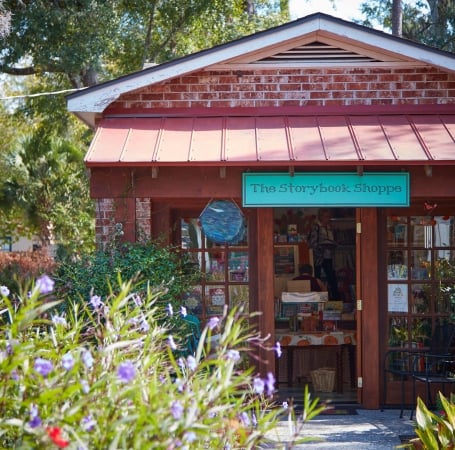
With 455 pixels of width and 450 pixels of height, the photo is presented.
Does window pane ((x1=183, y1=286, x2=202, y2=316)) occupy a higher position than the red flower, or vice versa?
window pane ((x1=183, y1=286, x2=202, y2=316))

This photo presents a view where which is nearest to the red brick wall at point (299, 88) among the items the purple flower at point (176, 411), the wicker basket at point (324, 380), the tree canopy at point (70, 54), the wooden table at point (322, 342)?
the wooden table at point (322, 342)

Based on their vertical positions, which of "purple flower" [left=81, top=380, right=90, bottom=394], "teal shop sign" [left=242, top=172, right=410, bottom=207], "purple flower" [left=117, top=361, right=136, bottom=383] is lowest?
"purple flower" [left=81, top=380, right=90, bottom=394]

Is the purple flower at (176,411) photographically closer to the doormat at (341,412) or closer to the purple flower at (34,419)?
the purple flower at (34,419)

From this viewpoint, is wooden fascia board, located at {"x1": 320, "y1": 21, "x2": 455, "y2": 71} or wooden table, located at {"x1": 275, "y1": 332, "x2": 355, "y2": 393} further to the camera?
wooden table, located at {"x1": 275, "y1": 332, "x2": 355, "y2": 393}

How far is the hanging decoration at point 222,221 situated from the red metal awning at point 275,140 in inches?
28.7

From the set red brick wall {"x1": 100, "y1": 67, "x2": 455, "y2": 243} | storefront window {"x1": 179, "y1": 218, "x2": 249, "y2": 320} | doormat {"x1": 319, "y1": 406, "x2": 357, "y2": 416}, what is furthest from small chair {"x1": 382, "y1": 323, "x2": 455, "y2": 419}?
red brick wall {"x1": 100, "y1": 67, "x2": 455, "y2": 243}

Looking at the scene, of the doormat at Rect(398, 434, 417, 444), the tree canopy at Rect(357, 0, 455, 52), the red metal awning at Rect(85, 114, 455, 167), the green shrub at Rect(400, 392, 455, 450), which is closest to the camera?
the green shrub at Rect(400, 392, 455, 450)

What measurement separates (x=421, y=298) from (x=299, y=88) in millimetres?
2755

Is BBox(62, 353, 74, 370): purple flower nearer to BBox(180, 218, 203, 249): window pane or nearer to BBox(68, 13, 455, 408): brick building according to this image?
BBox(68, 13, 455, 408): brick building

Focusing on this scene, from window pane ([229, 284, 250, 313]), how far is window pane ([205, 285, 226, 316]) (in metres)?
0.09

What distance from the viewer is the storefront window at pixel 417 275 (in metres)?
9.68

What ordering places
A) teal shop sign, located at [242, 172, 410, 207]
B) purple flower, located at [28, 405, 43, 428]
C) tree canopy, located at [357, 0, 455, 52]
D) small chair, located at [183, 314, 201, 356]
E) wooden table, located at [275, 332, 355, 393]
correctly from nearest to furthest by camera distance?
purple flower, located at [28, 405, 43, 428]
teal shop sign, located at [242, 172, 410, 207]
small chair, located at [183, 314, 201, 356]
wooden table, located at [275, 332, 355, 393]
tree canopy, located at [357, 0, 455, 52]

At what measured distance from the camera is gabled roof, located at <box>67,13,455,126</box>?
9359 mm

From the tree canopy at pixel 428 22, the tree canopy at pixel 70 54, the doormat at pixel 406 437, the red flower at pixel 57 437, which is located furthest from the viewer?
the tree canopy at pixel 428 22
